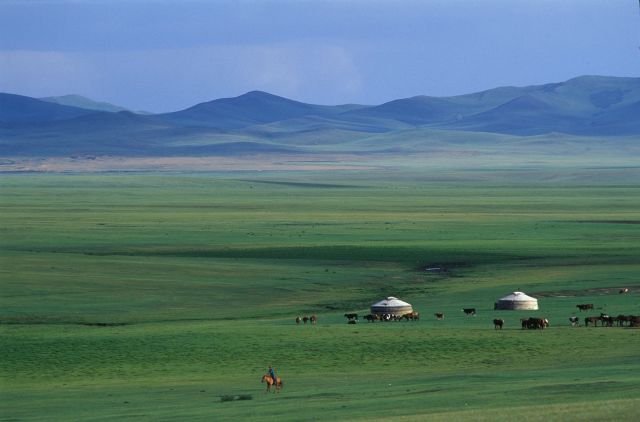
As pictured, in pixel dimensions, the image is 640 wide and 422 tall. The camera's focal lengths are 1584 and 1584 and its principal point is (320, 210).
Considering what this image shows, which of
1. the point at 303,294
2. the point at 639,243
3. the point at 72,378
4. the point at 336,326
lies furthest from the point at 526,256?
the point at 72,378

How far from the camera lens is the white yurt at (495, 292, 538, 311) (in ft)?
169

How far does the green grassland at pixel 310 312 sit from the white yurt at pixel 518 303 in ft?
1.97

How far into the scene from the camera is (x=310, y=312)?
179 ft

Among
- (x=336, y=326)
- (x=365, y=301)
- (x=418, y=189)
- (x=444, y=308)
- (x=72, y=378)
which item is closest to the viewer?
(x=72, y=378)

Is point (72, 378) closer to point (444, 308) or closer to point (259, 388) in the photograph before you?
point (259, 388)

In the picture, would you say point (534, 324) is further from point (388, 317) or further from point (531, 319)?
point (388, 317)

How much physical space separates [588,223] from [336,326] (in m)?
52.8

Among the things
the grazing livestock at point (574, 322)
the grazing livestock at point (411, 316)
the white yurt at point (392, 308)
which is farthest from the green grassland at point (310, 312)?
the white yurt at point (392, 308)

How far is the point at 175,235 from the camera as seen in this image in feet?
291

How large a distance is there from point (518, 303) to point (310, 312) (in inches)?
293

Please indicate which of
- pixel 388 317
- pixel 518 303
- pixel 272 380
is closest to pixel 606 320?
pixel 518 303

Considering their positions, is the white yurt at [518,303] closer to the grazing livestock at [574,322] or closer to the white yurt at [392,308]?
the white yurt at [392,308]

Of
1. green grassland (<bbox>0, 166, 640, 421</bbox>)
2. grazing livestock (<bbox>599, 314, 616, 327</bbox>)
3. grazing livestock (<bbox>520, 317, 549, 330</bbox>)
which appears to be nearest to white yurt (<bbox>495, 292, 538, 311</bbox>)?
green grassland (<bbox>0, 166, 640, 421</bbox>)

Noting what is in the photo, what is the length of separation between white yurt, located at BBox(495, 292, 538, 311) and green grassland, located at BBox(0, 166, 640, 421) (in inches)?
23.6
